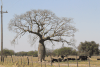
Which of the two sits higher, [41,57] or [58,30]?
[58,30]

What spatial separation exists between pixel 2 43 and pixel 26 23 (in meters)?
5.27

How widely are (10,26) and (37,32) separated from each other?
5086 millimetres

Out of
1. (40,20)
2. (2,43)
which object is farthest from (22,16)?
(2,43)

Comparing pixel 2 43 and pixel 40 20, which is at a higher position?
pixel 40 20

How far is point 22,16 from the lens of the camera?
2908 centimetres

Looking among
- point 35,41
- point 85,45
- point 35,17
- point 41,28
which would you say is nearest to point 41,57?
point 35,41

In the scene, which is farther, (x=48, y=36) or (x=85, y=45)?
(x=85, y=45)

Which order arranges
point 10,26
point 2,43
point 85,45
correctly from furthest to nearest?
point 85,45
point 10,26
point 2,43

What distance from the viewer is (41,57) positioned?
2973 cm

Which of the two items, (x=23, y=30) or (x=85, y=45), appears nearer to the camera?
(x=23, y=30)

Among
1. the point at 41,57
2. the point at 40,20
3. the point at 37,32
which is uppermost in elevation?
the point at 40,20

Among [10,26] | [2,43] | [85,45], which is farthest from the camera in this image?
[85,45]

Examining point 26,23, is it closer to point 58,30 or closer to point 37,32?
point 37,32

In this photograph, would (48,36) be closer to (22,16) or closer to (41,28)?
(41,28)
